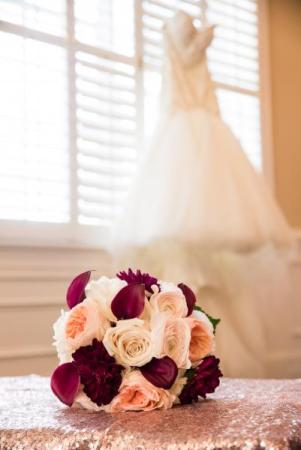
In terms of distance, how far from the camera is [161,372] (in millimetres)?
953

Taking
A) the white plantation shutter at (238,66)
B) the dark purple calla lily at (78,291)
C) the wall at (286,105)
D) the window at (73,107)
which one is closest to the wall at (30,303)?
the window at (73,107)

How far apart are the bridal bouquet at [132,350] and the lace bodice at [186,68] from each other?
77.1 inches

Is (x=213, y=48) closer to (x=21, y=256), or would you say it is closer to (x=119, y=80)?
(x=119, y=80)

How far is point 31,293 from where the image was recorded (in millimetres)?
2660

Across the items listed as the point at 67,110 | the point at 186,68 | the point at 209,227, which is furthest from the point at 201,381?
the point at 186,68

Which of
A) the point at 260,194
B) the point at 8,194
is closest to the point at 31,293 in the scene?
the point at 8,194

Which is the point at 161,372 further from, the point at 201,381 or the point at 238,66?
the point at 238,66

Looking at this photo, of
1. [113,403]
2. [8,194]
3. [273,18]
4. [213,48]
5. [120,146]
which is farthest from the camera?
[273,18]

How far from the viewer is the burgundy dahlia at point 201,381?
98 centimetres

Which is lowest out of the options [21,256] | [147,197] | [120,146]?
[21,256]

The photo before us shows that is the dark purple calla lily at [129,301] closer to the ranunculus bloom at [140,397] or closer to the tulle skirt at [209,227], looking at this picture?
the ranunculus bloom at [140,397]

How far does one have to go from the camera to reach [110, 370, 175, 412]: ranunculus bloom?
936mm

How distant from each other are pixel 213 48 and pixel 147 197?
41.6 inches

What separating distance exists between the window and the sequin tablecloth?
1689 mm
